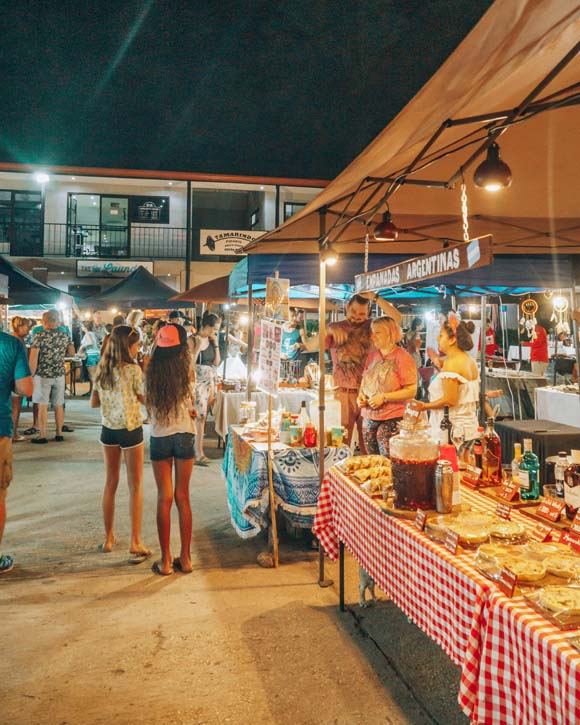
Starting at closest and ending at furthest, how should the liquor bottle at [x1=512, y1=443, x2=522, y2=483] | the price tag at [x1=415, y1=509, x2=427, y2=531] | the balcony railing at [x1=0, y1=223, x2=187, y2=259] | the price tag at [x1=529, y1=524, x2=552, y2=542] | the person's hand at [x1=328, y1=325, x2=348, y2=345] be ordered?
the price tag at [x1=529, y1=524, x2=552, y2=542]
the price tag at [x1=415, y1=509, x2=427, y2=531]
the liquor bottle at [x1=512, y1=443, x2=522, y2=483]
the person's hand at [x1=328, y1=325, x2=348, y2=345]
the balcony railing at [x1=0, y1=223, x2=187, y2=259]

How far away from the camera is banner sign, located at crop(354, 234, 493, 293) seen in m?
2.34

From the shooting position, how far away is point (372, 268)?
6.26 m

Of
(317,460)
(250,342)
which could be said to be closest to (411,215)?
(250,342)

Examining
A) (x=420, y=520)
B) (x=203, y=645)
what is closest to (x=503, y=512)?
(x=420, y=520)

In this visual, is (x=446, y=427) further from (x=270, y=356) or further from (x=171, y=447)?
(x=171, y=447)

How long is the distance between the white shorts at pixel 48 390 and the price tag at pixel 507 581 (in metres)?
8.68

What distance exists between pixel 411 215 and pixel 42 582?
4755 mm

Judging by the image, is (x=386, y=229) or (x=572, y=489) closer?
(x=572, y=489)

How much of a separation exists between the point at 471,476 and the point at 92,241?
2057cm

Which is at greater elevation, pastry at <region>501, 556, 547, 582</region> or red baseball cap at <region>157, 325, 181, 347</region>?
red baseball cap at <region>157, 325, 181, 347</region>

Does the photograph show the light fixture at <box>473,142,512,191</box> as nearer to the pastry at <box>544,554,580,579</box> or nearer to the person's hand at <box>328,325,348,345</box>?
the pastry at <box>544,554,580,579</box>

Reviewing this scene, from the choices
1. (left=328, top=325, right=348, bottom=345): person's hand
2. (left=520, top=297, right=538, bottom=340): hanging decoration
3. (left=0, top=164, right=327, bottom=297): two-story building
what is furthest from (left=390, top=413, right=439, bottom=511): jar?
(left=0, top=164, right=327, bottom=297): two-story building

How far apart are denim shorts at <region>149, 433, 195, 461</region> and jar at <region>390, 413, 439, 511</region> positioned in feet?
6.55

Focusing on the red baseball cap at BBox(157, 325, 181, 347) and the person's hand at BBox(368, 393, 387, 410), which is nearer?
the red baseball cap at BBox(157, 325, 181, 347)
